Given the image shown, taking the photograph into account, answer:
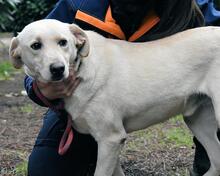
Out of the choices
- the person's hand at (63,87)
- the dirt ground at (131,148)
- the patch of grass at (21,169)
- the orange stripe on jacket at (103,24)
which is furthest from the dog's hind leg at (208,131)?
the patch of grass at (21,169)

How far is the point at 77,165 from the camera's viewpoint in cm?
358

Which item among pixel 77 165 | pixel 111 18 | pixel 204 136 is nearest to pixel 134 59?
pixel 111 18

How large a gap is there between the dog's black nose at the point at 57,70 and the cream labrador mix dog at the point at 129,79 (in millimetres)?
126

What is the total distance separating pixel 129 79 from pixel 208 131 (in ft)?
2.00

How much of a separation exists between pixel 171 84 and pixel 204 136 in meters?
0.46

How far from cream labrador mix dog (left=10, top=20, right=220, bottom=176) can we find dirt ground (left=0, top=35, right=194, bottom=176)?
852mm

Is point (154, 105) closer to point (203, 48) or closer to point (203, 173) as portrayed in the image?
point (203, 48)

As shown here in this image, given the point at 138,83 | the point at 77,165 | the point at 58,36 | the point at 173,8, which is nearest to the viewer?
the point at 58,36

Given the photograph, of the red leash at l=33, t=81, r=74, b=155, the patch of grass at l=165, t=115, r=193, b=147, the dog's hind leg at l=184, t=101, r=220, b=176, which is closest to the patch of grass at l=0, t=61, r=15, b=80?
the patch of grass at l=165, t=115, r=193, b=147

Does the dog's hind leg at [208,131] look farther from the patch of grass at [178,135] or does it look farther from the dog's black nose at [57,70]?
the patch of grass at [178,135]

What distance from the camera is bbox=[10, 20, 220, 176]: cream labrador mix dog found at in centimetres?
291

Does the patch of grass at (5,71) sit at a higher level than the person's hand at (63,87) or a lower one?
lower

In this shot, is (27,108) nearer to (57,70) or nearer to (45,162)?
(45,162)

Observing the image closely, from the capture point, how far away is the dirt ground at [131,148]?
153 inches
